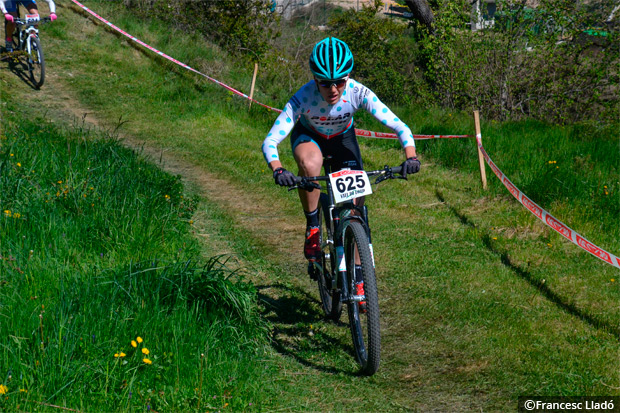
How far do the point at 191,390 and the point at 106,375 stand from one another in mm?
514

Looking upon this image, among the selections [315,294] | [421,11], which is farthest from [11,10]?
[315,294]

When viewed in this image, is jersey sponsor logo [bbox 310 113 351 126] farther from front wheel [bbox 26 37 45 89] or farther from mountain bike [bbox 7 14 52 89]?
front wheel [bbox 26 37 45 89]

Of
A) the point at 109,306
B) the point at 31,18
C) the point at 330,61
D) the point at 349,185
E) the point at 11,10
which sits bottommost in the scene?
the point at 109,306

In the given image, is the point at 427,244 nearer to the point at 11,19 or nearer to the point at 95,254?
the point at 95,254

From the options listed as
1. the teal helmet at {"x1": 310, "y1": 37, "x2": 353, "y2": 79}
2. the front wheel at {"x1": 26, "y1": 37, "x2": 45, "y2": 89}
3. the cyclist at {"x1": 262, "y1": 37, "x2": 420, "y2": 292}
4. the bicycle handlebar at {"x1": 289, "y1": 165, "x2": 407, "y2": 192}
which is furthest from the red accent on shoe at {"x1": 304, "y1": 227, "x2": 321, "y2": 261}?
the front wheel at {"x1": 26, "y1": 37, "x2": 45, "y2": 89}

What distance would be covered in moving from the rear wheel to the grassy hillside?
0.17 m

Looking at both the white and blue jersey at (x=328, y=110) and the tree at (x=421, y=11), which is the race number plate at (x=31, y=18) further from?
the white and blue jersey at (x=328, y=110)

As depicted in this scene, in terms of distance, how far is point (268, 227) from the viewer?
7.75m

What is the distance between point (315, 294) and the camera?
19.1 ft

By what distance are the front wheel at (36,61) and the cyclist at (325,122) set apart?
9462mm


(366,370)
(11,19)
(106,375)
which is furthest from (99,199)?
(11,19)

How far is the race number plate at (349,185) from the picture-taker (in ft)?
13.6

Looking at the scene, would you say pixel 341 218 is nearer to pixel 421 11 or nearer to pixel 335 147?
pixel 335 147

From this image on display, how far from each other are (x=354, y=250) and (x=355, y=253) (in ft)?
0.09
